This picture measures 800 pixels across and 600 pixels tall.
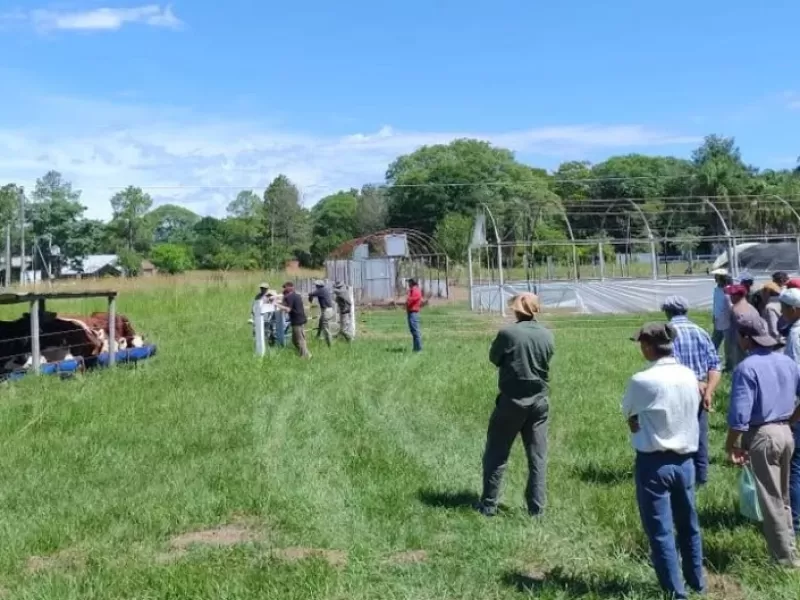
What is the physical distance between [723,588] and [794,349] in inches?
74.9

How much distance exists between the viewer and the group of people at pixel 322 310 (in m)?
19.2

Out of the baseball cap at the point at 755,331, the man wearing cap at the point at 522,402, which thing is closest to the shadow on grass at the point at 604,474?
the man wearing cap at the point at 522,402

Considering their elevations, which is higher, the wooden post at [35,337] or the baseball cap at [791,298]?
the baseball cap at [791,298]

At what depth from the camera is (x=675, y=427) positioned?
5.48 meters

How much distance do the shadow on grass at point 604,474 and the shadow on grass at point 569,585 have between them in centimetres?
259

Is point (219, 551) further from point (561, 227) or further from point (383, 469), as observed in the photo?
point (561, 227)

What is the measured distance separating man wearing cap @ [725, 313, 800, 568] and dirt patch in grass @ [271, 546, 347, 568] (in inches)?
107

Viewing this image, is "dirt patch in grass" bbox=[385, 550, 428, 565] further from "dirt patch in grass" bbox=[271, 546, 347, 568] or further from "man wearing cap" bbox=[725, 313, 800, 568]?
"man wearing cap" bbox=[725, 313, 800, 568]

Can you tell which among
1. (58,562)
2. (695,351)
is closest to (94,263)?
(58,562)

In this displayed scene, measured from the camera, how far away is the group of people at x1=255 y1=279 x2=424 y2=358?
19203mm

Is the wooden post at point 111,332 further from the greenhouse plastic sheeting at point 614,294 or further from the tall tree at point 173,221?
the tall tree at point 173,221

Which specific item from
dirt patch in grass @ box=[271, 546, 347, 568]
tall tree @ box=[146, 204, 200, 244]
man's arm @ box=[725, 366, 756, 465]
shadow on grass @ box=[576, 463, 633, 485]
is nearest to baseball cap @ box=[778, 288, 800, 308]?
man's arm @ box=[725, 366, 756, 465]

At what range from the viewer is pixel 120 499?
27.9ft

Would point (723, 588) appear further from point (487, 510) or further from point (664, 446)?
point (487, 510)
